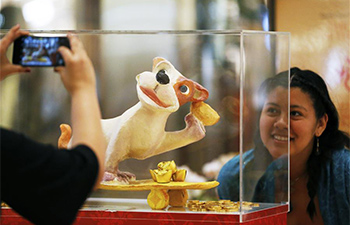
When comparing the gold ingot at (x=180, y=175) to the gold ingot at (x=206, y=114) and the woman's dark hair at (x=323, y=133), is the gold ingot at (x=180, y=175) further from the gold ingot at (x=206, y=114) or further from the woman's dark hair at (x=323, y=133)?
the woman's dark hair at (x=323, y=133)

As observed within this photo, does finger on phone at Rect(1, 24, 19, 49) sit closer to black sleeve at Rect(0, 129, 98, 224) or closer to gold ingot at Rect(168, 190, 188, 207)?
black sleeve at Rect(0, 129, 98, 224)

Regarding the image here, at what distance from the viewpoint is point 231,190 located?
1.68m

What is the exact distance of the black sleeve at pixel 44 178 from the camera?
0.66 m

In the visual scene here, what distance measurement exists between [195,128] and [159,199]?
9.3 inches

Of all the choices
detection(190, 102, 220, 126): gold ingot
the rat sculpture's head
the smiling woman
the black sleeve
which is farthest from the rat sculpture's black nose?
the black sleeve

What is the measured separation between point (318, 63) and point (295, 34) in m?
0.15

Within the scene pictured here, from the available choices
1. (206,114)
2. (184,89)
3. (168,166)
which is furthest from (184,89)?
(168,166)

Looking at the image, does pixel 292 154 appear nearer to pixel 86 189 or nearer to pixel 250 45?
pixel 250 45

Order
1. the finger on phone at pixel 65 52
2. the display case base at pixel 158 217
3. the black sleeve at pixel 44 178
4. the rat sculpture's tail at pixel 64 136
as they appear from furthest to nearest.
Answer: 1. the rat sculpture's tail at pixel 64 136
2. the display case base at pixel 158 217
3. the finger on phone at pixel 65 52
4. the black sleeve at pixel 44 178

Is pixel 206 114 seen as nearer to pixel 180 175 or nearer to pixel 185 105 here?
pixel 185 105

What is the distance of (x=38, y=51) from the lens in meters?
0.85

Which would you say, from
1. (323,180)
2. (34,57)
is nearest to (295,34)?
(323,180)

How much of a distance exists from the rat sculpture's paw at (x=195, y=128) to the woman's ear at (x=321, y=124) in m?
0.68

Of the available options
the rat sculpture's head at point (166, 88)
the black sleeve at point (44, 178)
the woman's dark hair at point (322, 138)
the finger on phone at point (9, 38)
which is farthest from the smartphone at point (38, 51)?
the woman's dark hair at point (322, 138)
